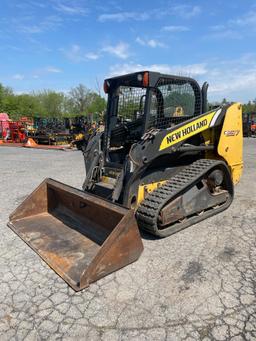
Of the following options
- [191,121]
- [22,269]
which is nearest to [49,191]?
[22,269]

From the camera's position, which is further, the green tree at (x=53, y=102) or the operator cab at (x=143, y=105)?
the green tree at (x=53, y=102)

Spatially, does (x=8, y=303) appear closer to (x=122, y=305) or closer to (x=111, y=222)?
(x=122, y=305)

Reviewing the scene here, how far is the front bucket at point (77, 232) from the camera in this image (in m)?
2.93

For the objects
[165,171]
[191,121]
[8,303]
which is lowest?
[8,303]

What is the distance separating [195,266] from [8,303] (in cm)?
190

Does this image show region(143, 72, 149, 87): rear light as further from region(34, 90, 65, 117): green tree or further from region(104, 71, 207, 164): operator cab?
region(34, 90, 65, 117): green tree

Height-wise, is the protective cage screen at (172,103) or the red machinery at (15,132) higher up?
the protective cage screen at (172,103)

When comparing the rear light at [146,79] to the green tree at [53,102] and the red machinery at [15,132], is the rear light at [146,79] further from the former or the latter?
the green tree at [53,102]

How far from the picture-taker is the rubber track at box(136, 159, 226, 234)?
3.66 meters

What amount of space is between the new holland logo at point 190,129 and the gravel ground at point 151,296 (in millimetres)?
1290

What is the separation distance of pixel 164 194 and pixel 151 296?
4.95ft

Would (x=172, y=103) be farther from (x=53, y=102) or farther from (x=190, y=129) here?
(x=53, y=102)

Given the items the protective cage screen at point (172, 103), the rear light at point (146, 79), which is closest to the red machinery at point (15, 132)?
the protective cage screen at point (172, 103)

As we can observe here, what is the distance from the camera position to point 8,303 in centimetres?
261
